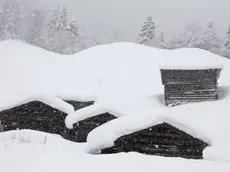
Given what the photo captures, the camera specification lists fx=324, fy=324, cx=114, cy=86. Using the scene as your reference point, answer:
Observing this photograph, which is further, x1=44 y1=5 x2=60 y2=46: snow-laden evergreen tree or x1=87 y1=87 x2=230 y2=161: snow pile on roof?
x1=44 y1=5 x2=60 y2=46: snow-laden evergreen tree

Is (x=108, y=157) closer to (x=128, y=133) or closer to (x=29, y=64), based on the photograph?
(x=128, y=133)

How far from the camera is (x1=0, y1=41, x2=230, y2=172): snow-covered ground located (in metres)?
A: 6.89

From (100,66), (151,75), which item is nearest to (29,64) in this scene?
(100,66)

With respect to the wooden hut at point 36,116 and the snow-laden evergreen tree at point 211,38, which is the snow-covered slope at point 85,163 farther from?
the snow-laden evergreen tree at point 211,38

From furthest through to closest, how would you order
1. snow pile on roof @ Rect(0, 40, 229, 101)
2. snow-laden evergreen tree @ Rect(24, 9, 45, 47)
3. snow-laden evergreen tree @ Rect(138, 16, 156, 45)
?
snow-laden evergreen tree @ Rect(24, 9, 45, 47) < snow-laden evergreen tree @ Rect(138, 16, 156, 45) < snow pile on roof @ Rect(0, 40, 229, 101)

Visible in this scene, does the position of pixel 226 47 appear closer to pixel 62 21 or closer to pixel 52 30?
pixel 62 21

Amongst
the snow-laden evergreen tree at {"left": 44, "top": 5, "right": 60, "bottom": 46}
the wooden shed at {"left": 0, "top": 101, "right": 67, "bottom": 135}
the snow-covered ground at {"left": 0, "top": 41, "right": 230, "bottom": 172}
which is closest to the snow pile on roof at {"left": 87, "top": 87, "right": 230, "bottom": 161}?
the snow-covered ground at {"left": 0, "top": 41, "right": 230, "bottom": 172}

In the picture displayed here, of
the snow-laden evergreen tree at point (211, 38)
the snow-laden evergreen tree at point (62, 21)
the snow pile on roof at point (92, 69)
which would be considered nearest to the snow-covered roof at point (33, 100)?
the snow pile on roof at point (92, 69)

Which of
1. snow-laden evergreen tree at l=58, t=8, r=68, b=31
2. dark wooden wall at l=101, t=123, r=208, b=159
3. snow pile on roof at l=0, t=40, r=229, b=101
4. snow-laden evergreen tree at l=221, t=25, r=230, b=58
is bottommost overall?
dark wooden wall at l=101, t=123, r=208, b=159

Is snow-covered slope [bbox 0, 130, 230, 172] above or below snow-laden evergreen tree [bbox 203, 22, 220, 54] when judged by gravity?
below

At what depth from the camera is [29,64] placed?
41.3 meters

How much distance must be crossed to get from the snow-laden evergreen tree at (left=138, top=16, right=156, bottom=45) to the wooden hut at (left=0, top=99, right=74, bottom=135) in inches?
1499

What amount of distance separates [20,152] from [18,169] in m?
1.11

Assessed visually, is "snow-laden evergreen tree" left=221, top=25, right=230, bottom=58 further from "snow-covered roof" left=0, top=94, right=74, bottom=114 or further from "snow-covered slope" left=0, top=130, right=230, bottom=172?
"snow-covered slope" left=0, top=130, right=230, bottom=172
